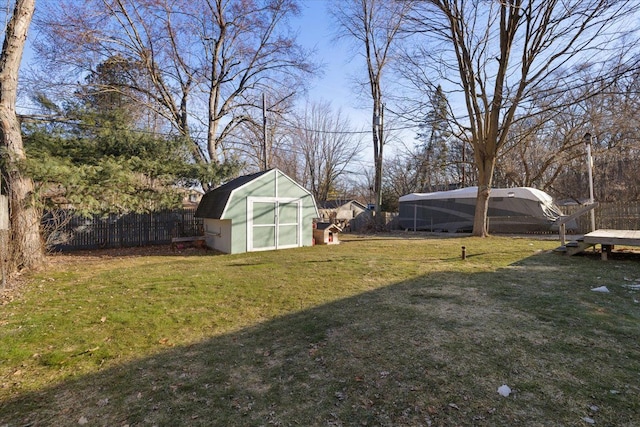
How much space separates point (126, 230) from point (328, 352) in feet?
40.6

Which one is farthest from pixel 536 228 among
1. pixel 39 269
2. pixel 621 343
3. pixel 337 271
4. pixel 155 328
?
pixel 39 269

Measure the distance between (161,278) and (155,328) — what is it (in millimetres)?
3097

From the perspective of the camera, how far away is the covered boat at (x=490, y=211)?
14.9 m

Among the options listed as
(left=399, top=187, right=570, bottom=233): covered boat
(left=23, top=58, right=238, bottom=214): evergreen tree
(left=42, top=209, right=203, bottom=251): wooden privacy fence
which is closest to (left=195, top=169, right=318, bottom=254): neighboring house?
(left=42, top=209, right=203, bottom=251): wooden privacy fence

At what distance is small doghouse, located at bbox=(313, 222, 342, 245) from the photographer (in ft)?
42.7

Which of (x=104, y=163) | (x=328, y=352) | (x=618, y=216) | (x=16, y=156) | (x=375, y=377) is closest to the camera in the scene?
(x=375, y=377)

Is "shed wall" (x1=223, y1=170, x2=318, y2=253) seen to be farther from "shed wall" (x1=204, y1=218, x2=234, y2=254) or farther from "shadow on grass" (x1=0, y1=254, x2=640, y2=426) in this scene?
"shadow on grass" (x1=0, y1=254, x2=640, y2=426)

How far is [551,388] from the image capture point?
235cm

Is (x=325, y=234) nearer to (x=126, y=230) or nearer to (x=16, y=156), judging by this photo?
(x=126, y=230)

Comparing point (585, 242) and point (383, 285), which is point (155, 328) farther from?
point (585, 242)

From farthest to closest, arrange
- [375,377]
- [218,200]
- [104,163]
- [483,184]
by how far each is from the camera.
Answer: [483,184], [218,200], [104,163], [375,377]

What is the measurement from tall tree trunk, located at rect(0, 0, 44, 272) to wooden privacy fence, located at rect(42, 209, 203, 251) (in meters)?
3.73

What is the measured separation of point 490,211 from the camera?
1648 cm

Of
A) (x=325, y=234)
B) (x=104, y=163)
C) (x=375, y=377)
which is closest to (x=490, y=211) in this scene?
(x=325, y=234)
